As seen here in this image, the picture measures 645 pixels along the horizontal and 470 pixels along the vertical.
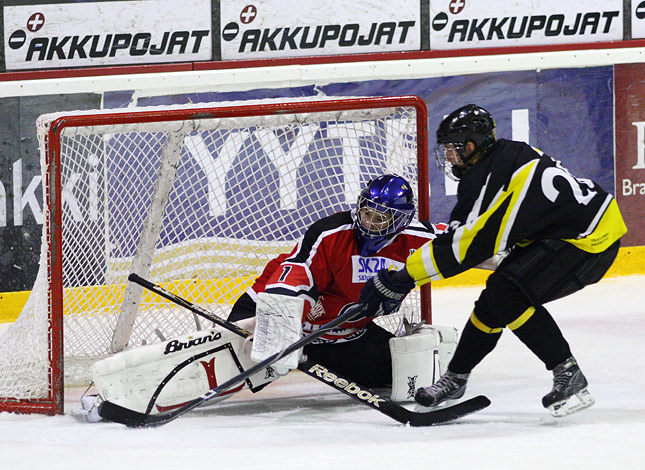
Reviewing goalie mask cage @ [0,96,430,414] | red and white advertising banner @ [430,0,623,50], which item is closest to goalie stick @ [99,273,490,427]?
goalie mask cage @ [0,96,430,414]

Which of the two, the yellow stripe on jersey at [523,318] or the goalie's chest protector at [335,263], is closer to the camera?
the yellow stripe on jersey at [523,318]

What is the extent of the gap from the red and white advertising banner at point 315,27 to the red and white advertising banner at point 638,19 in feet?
3.47

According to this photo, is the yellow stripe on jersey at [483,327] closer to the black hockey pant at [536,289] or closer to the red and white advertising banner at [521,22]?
the black hockey pant at [536,289]

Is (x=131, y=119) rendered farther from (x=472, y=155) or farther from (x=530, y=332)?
(x=530, y=332)

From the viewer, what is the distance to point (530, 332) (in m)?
2.91

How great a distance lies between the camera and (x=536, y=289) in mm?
2861

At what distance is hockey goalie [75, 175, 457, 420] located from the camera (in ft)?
10.1

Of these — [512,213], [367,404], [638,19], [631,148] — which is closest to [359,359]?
[367,404]

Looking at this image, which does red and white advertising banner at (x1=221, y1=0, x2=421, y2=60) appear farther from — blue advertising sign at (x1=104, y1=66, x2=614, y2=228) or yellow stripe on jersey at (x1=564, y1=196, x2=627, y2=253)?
yellow stripe on jersey at (x1=564, y1=196, x2=627, y2=253)

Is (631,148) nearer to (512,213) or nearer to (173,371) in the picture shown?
(512,213)

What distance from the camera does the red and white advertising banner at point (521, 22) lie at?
5.40m

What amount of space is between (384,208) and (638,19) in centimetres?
299

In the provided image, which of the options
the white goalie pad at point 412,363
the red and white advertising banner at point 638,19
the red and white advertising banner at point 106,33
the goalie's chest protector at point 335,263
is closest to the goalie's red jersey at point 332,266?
the goalie's chest protector at point 335,263

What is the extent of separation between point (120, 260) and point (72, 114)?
661mm
